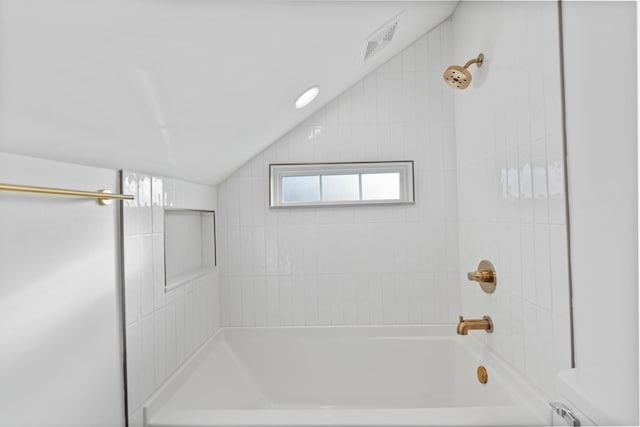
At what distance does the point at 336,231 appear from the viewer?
8.01ft

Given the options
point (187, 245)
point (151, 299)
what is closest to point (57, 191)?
point (151, 299)

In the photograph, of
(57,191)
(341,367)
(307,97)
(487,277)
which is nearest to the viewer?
(57,191)

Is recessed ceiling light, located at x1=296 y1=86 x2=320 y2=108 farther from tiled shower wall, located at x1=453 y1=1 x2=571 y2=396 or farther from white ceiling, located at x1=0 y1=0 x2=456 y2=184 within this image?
tiled shower wall, located at x1=453 y1=1 x2=571 y2=396

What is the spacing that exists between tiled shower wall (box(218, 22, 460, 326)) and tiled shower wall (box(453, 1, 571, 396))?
12.2 inches

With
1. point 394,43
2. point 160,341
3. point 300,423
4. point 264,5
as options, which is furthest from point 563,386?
point 394,43

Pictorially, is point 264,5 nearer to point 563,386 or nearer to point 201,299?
point 563,386

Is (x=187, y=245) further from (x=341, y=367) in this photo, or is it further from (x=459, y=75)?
(x=459, y=75)

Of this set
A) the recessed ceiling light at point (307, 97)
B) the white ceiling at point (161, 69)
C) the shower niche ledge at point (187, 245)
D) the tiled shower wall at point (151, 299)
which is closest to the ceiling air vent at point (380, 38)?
the white ceiling at point (161, 69)

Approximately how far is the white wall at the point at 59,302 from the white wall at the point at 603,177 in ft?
4.37

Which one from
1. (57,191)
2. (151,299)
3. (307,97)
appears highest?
(307,97)

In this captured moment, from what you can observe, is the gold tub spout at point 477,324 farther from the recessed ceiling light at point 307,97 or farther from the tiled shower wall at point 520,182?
the recessed ceiling light at point 307,97

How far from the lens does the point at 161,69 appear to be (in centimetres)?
108

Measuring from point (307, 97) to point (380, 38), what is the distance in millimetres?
419

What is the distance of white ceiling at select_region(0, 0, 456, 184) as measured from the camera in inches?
31.9
